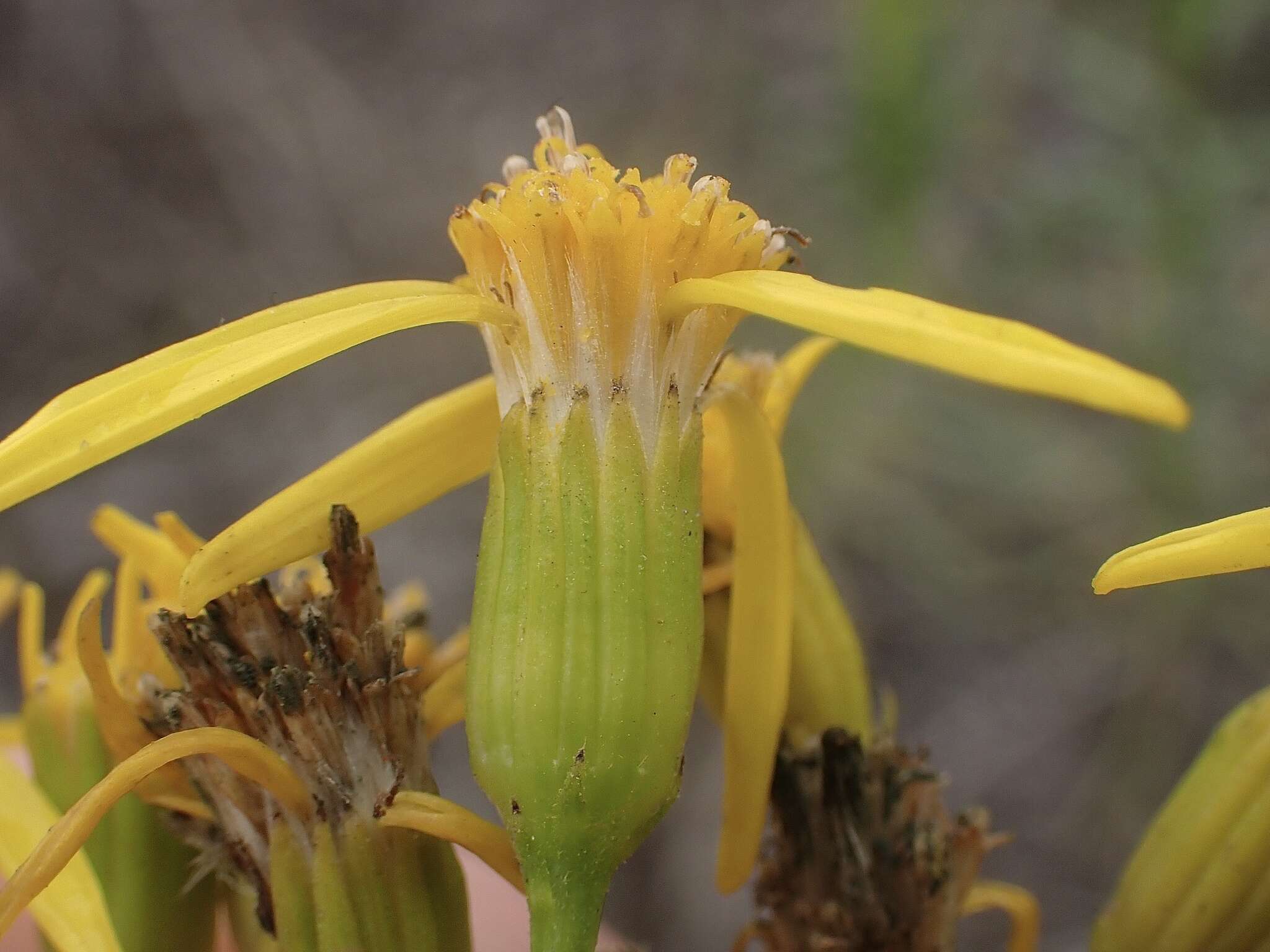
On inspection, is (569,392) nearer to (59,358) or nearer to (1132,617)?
(1132,617)

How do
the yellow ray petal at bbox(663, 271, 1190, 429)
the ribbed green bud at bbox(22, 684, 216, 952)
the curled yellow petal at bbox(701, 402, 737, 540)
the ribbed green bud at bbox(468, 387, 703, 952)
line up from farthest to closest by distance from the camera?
the curled yellow petal at bbox(701, 402, 737, 540) < the ribbed green bud at bbox(22, 684, 216, 952) < the ribbed green bud at bbox(468, 387, 703, 952) < the yellow ray petal at bbox(663, 271, 1190, 429)

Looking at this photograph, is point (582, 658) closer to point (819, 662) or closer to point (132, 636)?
point (819, 662)

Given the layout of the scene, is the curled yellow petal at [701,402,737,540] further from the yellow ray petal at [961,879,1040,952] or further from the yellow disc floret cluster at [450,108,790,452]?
the yellow ray petal at [961,879,1040,952]

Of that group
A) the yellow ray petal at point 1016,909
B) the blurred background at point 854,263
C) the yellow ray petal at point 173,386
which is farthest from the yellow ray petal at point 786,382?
the blurred background at point 854,263

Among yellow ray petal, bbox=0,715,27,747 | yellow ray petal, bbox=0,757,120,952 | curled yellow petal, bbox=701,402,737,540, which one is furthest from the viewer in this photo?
yellow ray petal, bbox=0,715,27,747

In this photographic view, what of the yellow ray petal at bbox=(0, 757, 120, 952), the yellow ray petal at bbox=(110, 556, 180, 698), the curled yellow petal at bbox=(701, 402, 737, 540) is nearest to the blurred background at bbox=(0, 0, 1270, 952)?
the curled yellow petal at bbox=(701, 402, 737, 540)

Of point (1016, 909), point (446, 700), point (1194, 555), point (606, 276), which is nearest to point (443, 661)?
point (446, 700)

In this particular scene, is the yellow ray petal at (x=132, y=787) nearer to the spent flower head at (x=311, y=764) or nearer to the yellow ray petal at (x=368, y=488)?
the spent flower head at (x=311, y=764)
